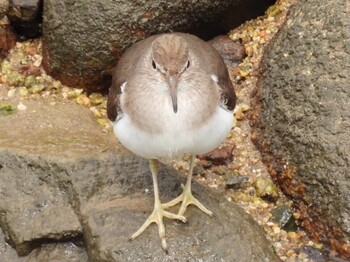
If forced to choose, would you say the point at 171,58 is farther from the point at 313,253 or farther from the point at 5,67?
the point at 5,67

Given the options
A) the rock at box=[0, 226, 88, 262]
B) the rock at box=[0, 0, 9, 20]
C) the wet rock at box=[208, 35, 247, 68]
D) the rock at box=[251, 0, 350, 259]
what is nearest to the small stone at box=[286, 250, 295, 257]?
the rock at box=[251, 0, 350, 259]

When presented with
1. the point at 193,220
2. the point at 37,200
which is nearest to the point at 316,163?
the point at 193,220

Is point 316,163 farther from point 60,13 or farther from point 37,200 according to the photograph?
point 60,13

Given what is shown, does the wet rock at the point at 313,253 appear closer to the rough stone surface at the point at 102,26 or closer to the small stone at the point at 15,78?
the rough stone surface at the point at 102,26

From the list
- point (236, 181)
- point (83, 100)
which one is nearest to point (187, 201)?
point (236, 181)

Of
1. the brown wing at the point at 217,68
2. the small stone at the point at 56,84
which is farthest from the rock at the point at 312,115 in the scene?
the small stone at the point at 56,84
